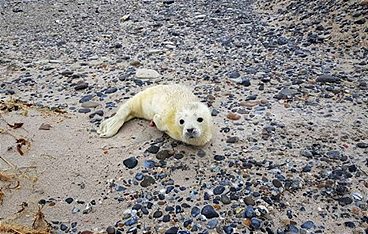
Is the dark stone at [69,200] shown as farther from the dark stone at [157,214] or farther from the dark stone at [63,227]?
the dark stone at [157,214]

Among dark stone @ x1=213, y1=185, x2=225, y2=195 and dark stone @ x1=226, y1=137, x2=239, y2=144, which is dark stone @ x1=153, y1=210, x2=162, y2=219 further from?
dark stone @ x1=226, y1=137, x2=239, y2=144

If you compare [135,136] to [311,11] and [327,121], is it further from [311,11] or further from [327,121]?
[311,11]

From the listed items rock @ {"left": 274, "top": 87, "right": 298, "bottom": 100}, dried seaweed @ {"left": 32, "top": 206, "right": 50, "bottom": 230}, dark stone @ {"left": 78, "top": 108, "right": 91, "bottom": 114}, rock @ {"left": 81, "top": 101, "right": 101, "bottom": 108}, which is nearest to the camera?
dried seaweed @ {"left": 32, "top": 206, "right": 50, "bottom": 230}

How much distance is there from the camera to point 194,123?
4.17 m

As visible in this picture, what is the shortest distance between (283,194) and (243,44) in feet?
13.1

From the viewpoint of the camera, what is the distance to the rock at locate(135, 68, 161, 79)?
20.1 ft

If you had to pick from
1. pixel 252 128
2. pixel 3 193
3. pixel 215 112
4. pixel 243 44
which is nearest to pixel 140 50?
pixel 243 44

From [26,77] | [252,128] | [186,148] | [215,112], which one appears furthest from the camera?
[26,77]

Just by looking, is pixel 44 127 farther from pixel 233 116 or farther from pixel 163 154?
pixel 233 116

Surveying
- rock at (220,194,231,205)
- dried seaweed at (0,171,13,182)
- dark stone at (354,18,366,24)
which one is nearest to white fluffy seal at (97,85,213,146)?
rock at (220,194,231,205)

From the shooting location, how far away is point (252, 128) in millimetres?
4691

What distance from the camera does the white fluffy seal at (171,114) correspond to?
13.8ft

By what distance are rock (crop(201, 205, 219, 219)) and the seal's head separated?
0.68m

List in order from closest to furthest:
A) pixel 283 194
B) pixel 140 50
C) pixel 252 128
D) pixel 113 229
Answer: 1. pixel 113 229
2. pixel 283 194
3. pixel 252 128
4. pixel 140 50
